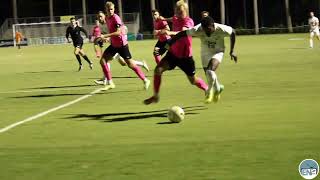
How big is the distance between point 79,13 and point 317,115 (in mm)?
58244

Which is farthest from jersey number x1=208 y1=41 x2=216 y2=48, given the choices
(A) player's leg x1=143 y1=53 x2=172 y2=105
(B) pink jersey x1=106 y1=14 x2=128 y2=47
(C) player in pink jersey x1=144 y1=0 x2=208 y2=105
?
(B) pink jersey x1=106 y1=14 x2=128 y2=47

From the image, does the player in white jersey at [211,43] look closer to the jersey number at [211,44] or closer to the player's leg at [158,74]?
the jersey number at [211,44]

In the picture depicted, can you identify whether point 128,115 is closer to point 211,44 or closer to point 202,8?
point 211,44

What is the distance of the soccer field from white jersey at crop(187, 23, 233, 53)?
1.15m

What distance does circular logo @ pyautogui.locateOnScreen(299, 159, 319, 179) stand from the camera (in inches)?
245

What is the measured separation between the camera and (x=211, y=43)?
1216 centimetres

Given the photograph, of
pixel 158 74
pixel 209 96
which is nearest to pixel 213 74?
pixel 209 96

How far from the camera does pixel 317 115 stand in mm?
10305

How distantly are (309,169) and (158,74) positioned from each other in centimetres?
615

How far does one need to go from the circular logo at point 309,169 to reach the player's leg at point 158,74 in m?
5.63

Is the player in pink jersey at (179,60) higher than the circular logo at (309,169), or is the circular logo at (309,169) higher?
the player in pink jersey at (179,60)

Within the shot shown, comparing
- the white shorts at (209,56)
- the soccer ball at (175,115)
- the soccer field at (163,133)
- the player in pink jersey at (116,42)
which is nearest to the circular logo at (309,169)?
the soccer field at (163,133)

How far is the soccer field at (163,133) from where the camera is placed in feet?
22.6

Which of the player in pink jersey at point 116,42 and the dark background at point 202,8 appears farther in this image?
the dark background at point 202,8
